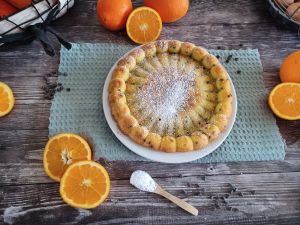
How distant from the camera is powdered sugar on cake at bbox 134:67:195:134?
97 centimetres

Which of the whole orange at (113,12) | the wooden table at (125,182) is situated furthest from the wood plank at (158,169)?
the whole orange at (113,12)

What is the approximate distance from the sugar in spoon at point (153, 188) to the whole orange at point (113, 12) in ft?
1.85

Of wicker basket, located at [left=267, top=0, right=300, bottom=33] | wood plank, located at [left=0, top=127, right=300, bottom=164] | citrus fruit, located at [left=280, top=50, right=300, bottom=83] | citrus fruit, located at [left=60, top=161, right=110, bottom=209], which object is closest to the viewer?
citrus fruit, located at [left=60, top=161, right=110, bottom=209]

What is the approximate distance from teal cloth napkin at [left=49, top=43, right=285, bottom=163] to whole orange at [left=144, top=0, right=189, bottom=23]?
0.17 metres

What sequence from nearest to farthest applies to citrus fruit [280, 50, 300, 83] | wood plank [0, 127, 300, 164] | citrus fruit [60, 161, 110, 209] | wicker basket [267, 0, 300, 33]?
citrus fruit [60, 161, 110, 209] < wood plank [0, 127, 300, 164] < citrus fruit [280, 50, 300, 83] < wicker basket [267, 0, 300, 33]

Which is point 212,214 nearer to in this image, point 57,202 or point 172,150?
point 172,150

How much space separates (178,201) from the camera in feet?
2.95

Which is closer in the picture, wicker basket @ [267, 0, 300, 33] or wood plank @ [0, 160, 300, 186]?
wood plank @ [0, 160, 300, 186]

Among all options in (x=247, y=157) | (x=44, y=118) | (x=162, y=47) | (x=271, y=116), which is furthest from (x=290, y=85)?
(x=44, y=118)

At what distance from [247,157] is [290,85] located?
0.91ft

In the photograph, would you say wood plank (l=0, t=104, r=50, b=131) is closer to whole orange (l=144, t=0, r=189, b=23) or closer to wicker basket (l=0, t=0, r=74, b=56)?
wicker basket (l=0, t=0, r=74, b=56)

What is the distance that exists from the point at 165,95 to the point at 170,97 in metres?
0.02

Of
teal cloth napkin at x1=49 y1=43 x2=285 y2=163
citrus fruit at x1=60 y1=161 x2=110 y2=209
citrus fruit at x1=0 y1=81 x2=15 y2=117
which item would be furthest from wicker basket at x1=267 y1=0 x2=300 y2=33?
citrus fruit at x1=0 y1=81 x2=15 y2=117

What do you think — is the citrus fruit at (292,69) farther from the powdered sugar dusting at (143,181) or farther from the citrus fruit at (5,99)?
the citrus fruit at (5,99)
